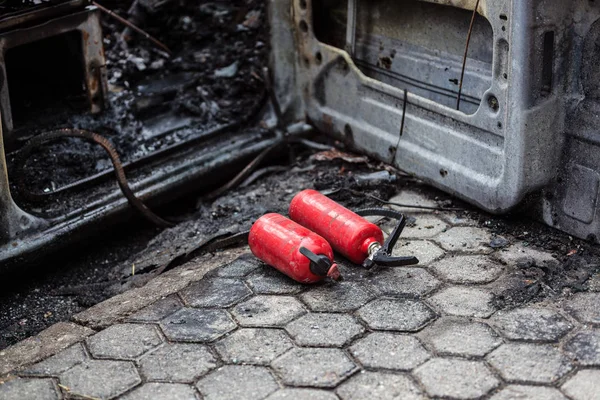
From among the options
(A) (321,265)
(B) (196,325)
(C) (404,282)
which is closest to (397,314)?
(C) (404,282)

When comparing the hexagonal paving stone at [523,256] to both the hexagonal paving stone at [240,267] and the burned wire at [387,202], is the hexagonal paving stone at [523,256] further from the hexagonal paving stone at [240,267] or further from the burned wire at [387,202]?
the hexagonal paving stone at [240,267]

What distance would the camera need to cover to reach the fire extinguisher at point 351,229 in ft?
11.5

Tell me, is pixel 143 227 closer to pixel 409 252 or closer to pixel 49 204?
pixel 49 204

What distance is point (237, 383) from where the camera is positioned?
290 centimetres

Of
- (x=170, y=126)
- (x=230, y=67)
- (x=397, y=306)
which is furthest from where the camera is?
(x=230, y=67)

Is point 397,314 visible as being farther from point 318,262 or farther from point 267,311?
point 267,311

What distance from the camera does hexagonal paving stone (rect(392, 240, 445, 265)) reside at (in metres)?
3.66

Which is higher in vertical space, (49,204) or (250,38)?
(250,38)

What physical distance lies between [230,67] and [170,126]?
26.7 inches

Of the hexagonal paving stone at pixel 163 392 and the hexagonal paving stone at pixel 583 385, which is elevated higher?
the hexagonal paving stone at pixel 583 385

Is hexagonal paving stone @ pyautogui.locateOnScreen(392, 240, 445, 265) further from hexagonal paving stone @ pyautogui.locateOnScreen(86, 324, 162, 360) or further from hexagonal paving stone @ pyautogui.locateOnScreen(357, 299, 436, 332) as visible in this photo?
hexagonal paving stone @ pyautogui.locateOnScreen(86, 324, 162, 360)

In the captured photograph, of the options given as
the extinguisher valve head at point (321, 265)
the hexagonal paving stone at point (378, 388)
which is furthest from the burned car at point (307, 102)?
the hexagonal paving stone at point (378, 388)

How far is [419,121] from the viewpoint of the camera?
13.5 feet

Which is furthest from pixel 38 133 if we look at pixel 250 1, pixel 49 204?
pixel 250 1
